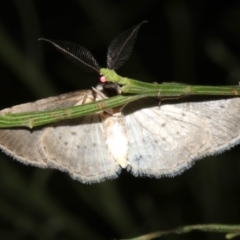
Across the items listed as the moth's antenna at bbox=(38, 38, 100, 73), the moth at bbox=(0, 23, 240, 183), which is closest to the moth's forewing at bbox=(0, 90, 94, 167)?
the moth at bbox=(0, 23, 240, 183)

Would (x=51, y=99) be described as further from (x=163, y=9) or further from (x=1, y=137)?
(x=163, y=9)

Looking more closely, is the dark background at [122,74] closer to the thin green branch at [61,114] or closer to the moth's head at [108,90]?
the moth's head at [108,90]

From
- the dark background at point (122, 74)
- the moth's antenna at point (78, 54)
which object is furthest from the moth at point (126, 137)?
the dark background at point (122, 74)

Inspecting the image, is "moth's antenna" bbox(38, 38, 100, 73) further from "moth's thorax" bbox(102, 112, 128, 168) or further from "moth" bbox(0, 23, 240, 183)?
"moth's thorax" bbox(102, 112, 128, 168)

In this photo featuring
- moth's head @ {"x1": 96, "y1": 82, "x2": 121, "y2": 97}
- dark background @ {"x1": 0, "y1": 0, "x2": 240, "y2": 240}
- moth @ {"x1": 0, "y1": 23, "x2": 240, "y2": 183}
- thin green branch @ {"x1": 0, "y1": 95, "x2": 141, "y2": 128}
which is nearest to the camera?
thin green branch @ {"x1": 0, "y1": 95, "x2": 141, "y2": 128}

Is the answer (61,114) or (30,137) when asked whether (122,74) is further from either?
(61,114)

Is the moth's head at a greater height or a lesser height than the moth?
greater

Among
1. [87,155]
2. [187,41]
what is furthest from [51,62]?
[87,155]

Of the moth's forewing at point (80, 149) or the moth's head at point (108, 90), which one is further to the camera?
the moth's forewing at point (80, 149)
